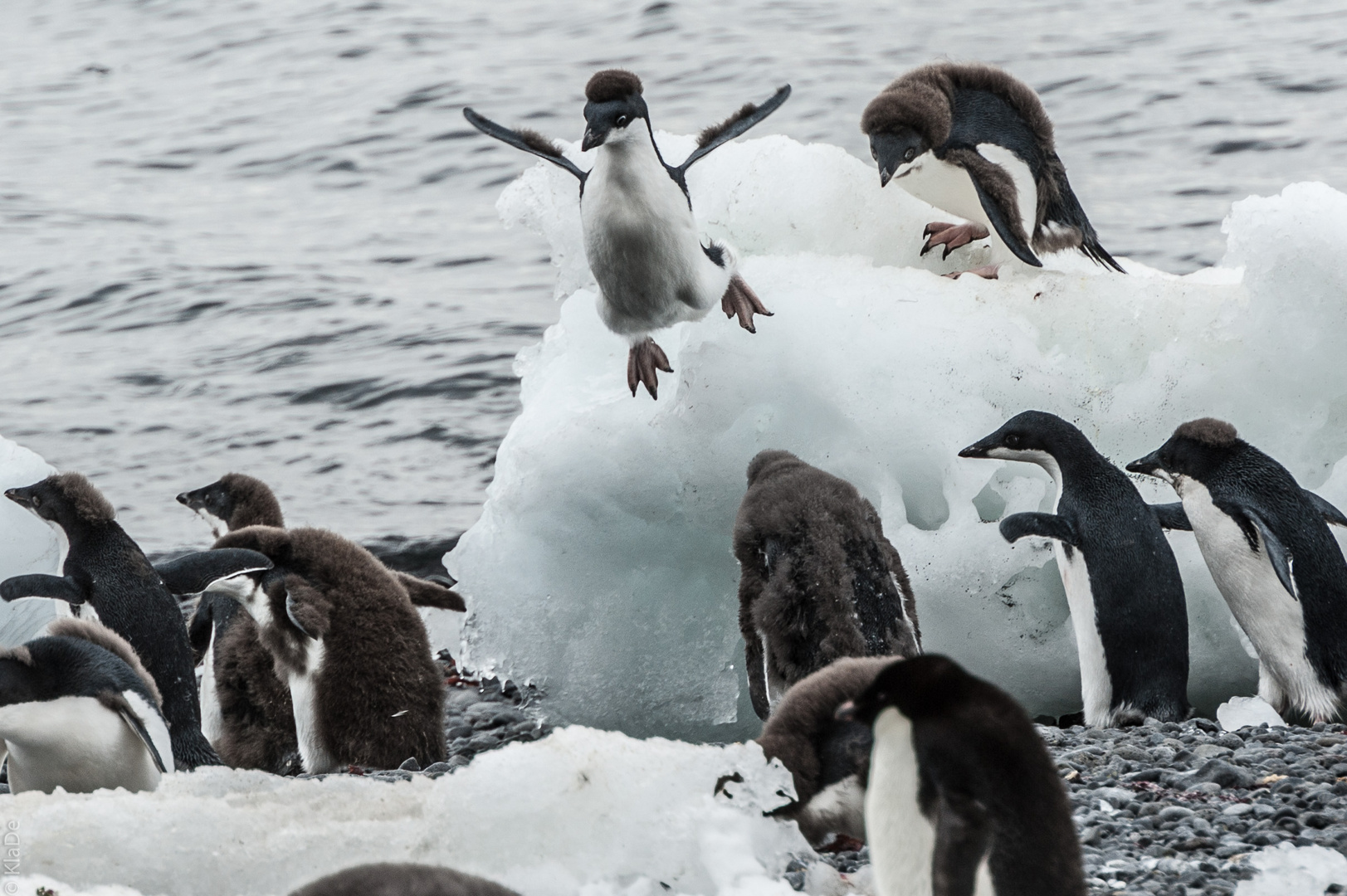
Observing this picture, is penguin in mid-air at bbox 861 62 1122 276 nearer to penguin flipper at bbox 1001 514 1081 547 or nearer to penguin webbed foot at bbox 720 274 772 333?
penguin webbed foot at bbox 720 274 772 333

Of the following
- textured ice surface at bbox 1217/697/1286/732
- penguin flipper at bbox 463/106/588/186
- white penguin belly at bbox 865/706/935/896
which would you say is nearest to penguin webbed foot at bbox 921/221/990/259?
penguin flipper at bbox 463/106/588/186

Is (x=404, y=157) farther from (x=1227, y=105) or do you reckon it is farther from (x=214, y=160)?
(x=1227, y=105)

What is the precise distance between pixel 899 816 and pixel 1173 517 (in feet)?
8.32

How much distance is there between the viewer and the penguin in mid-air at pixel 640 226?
3.73 metres

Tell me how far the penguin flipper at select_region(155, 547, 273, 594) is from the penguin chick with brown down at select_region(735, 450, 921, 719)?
120 centimetres

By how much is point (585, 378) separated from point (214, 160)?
451 inches

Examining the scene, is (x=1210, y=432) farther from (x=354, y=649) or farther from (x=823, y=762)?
(x=354, y=649)

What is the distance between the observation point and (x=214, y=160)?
15.3m

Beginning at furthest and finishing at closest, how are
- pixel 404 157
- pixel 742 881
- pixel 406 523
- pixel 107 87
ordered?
pixel 107 87, pixel 404 157, pixel 406 523, pixel 742 881

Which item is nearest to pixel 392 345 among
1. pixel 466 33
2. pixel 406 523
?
pixel 406 523

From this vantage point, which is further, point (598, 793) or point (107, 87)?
point (107, 87)

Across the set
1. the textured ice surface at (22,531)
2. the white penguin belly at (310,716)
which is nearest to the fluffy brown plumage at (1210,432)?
the white penguin belly at (310,716)

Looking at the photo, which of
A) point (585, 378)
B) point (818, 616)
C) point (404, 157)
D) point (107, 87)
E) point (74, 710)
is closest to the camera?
point (74, 710)

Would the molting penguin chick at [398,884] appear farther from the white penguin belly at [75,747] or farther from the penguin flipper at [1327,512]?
the penguin flipper at [1327,512]
